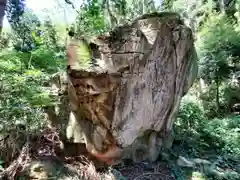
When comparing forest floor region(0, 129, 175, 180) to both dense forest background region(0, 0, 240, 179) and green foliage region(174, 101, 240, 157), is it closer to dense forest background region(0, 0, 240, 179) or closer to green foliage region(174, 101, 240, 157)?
dense forest background region(0, 0, 240, 179)

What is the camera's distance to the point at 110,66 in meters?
3.21

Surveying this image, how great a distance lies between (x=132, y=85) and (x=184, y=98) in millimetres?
3472

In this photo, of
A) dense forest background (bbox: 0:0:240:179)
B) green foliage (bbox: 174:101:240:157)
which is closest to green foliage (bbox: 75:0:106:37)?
dense forest background (bbox: 0:0:240:179)

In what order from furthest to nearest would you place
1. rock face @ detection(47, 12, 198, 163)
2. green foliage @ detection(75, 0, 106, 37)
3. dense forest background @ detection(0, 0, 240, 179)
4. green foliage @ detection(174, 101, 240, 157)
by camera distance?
green foliage @ detection(75, 0, 106, 37)
green foliage @ detection(174, 101, 240, 157)
dense forest background @ detection(0, 0, 240, 179)
rock face @ detection(47, 12, 198, 163)

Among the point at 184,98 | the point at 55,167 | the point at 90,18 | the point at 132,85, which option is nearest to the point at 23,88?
the point at 55,167

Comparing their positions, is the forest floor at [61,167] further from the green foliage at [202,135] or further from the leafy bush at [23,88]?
the green foliage at [202,135]

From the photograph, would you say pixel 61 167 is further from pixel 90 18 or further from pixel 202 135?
pixel 90 18

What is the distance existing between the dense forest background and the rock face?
1.33 ft

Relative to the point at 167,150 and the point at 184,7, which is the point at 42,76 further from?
the point at 184,7

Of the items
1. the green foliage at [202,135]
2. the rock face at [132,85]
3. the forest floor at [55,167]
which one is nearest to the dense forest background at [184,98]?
the green foliage at [202,135]

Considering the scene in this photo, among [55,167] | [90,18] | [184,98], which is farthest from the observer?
[184,98]

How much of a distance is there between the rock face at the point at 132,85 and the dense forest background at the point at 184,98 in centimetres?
41

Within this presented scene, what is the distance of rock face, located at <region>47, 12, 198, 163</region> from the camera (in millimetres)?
3221

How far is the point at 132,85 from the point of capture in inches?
134
